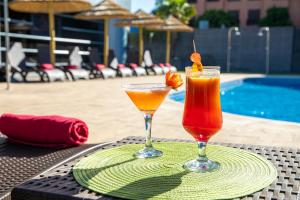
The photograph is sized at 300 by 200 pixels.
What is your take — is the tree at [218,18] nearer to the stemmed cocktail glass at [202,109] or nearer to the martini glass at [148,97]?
the martini glass at [148,97]

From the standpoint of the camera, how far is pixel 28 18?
51.6 ft

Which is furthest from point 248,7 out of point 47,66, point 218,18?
point 47,66

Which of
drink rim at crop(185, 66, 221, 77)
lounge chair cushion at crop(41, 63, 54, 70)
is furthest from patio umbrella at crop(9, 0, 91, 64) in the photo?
drink rim at crop(185, 66, 221, 77)

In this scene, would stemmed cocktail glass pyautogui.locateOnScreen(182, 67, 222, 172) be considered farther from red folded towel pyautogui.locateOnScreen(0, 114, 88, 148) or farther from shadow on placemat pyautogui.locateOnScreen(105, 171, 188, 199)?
red folded towel pyautogui.locateOnScreen(0, 114, 88, 148)

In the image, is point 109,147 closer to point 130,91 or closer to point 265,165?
point 130,91

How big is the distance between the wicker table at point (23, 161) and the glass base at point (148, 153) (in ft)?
0.99

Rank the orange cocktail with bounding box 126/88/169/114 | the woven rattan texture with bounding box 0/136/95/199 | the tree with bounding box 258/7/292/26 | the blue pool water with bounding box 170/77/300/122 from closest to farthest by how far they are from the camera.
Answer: the woven rattan texture with bounding box 0/136/95/199 < the orange cocktail with bounding box 126/88/169/114 < the blue pool water with bounding box 170/77/300/122 < the tree with bounding box 258/7/292/26

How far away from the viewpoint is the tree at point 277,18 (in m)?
30.9

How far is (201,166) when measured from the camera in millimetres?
1436

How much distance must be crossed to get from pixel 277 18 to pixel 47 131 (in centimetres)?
3188

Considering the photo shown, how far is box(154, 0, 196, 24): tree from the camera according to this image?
94.0 ft

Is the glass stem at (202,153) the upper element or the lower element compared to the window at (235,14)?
lower

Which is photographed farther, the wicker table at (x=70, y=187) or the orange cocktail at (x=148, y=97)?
the orange cocktail at (x=148, y=97)

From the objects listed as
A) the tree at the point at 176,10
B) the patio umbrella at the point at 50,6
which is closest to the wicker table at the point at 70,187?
the patio umbrella at the point at 50,6
